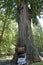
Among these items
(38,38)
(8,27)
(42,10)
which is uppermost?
(42,10)

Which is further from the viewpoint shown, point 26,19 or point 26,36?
point 26,19

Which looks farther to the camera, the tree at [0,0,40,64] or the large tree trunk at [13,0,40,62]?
the tree at [0,0,40,64]

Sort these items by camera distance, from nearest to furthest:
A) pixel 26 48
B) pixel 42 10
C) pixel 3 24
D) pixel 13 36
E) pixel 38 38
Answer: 1. pixel 26 48
2. pixel 42 10
3. pixel 3 24
4. pixel 13 36
5. pixel 38 38

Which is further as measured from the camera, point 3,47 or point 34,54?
point 3,47

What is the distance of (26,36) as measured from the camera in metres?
16.9

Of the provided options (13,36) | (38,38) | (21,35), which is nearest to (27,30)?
(21,35)

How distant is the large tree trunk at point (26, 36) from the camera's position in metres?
16.4

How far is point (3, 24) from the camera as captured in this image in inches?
1045

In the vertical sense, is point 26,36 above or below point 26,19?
below

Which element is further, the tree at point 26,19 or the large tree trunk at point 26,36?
the tree at point 26,19

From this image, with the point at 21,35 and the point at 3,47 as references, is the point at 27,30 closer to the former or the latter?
the point at 21,35

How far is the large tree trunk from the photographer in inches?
647

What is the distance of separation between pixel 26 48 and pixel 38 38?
66.0 ft

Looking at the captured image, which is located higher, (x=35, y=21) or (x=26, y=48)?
(x=35, y=21)
